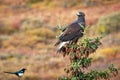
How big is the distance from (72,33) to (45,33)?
45.6 m

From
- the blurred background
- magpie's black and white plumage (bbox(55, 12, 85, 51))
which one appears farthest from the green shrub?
magpie's black and white plumage (bbox(55, 12, 85, 51))

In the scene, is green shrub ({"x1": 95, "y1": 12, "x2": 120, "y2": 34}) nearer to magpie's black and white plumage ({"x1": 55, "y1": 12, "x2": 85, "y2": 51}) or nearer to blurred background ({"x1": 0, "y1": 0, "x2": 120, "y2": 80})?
blurred background ({"x1": 0, "y1": 0, "x2": 120, "y2": 80})

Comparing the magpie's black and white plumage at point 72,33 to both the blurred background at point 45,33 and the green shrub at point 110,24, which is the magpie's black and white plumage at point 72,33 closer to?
the blurred background at point 45,33

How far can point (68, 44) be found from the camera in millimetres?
10547

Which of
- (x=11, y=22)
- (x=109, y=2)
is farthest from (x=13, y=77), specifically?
(x=109, y=2)

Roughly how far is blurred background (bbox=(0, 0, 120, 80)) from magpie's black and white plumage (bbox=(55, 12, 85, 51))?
0.64m

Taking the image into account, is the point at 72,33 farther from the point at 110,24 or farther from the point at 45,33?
the point at 45,33

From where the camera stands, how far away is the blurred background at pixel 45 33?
34.1m

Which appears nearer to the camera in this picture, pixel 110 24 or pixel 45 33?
pixel 110 24

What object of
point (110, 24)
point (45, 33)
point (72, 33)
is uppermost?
point (45, 33)

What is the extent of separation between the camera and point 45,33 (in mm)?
56688

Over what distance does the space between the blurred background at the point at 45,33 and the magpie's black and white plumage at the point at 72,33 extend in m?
0.64

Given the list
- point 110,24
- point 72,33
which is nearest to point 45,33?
point 110,24

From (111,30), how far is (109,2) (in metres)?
26.0
